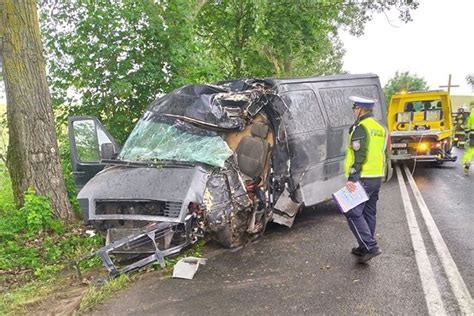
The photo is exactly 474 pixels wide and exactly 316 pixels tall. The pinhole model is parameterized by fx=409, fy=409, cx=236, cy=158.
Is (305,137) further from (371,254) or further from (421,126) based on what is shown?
(421,126)

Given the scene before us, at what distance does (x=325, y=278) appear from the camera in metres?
4.08

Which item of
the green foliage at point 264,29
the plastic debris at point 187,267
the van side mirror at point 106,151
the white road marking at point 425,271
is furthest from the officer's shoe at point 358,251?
the green foliage at point 264,29

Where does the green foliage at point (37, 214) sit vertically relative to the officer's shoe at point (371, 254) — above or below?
above

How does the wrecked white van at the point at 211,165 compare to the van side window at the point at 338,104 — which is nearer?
the wrecked white van at the point at 211,165

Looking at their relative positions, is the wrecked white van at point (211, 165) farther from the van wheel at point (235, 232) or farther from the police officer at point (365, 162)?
the police officer at point (365, 162)

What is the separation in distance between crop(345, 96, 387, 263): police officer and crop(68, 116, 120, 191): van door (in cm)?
316

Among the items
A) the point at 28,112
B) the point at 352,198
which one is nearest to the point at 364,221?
the point at 352,198

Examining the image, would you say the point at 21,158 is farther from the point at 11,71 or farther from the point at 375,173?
the point at 375,173

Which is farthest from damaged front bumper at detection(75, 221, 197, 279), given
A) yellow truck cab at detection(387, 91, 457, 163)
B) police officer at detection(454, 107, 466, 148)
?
police officer at detection(454, 107, 466, 148)

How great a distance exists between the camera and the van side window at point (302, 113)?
573 centimetres

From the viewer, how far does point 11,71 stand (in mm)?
5668

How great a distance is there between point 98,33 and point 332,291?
649 cm

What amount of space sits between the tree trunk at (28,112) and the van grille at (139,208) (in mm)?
1754

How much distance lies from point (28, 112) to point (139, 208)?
2.50 metres
